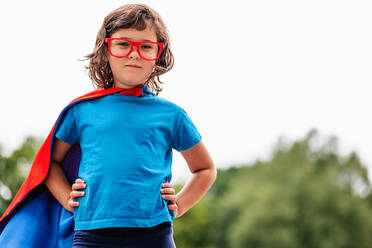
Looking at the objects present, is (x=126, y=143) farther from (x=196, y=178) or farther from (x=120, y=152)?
(x=196, y=178)

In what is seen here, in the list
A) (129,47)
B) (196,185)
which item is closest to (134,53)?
(129,47)

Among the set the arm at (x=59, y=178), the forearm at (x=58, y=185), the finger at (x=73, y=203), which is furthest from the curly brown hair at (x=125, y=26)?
the finger at (x=73, y=203)

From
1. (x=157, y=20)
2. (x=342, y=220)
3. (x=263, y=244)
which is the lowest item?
(x=263, y=244)

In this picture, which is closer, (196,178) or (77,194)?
(77,194)

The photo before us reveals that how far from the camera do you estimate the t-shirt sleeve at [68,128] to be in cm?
260

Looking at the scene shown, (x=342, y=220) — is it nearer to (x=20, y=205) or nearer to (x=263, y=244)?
(x=263, y=244)

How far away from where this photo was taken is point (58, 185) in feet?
8.80

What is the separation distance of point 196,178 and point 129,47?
31.0 inches

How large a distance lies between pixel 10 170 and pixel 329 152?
2162 cm

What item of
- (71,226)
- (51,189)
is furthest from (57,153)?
(71,226)

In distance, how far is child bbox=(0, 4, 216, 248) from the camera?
2420 mm

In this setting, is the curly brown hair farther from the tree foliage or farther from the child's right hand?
the tree foliage

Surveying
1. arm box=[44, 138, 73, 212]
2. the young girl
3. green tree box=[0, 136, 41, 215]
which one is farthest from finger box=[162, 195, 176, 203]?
green tree box=[0, 136, 41, 215]

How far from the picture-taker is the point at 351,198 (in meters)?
33.2
